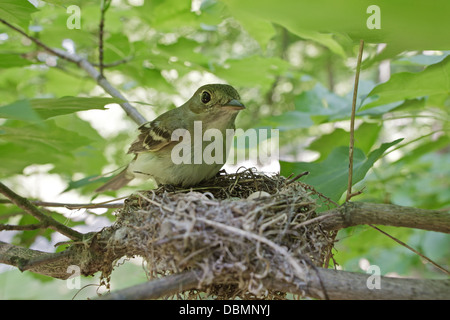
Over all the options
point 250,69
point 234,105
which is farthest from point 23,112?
point 250,69

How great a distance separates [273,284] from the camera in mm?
1339

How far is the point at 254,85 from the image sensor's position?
3.14 m

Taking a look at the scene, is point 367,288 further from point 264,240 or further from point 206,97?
point 206,97

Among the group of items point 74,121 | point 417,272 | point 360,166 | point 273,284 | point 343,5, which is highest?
point 74,121

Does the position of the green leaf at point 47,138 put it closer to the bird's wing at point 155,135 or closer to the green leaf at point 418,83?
the bird's wing at point 155,135

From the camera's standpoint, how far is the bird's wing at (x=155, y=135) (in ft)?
8.25

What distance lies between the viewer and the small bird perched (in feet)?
7.83

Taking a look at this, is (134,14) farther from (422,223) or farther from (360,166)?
(422,223)

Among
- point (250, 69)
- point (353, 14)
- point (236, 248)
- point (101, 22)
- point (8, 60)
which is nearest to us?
point (353, 14)

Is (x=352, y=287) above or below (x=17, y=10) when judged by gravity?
below

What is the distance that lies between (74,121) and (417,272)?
17.7 ft

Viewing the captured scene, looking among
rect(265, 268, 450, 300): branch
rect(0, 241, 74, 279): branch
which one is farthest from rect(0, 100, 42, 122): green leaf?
rect(265, 268, 450, 300): branch

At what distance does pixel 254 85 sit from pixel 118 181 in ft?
4.35
